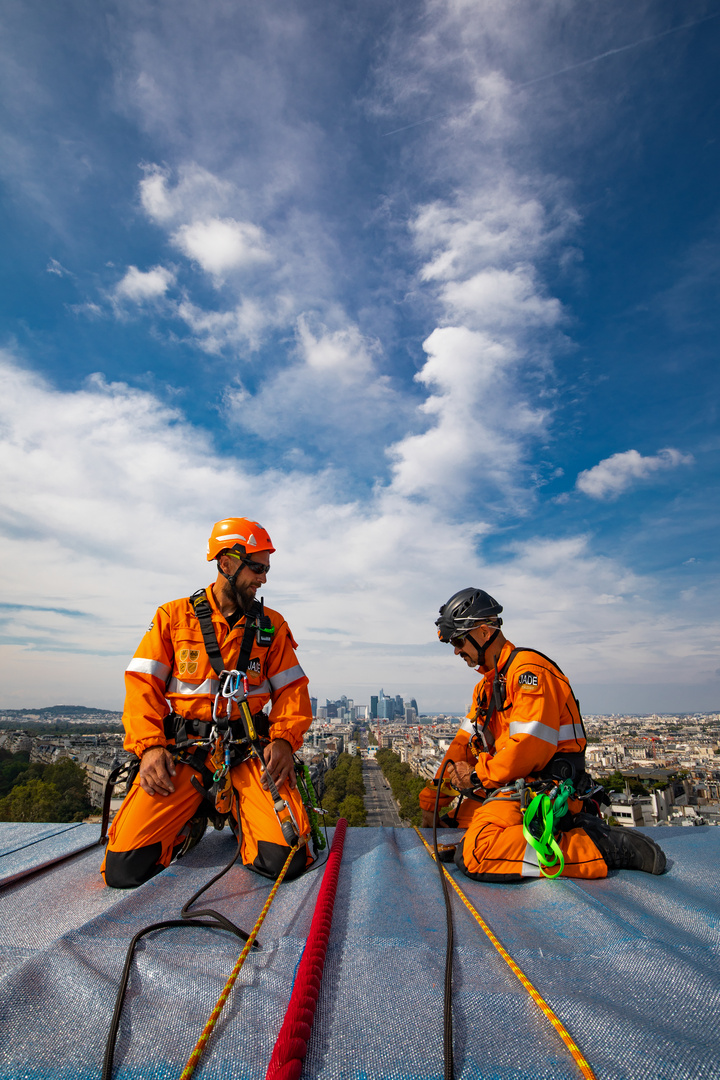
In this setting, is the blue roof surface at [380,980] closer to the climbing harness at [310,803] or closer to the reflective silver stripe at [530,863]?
the reflective silver stripe at [530,863]

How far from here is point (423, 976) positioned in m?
1.82

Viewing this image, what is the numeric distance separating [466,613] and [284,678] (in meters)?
1.63

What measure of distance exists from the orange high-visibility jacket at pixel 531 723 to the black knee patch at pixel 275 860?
1389 mm

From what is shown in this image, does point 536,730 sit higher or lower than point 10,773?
higher

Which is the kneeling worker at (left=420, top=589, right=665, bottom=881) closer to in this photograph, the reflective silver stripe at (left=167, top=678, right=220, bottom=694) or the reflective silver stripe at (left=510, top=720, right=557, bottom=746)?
the reflective silver stripe at (left=510, top=720, right=557, bottom=746)

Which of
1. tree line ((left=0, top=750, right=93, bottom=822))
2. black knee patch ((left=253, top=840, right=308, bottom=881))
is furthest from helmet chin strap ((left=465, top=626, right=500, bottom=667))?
tree line ((left=0, top=750, right=93, bottom=822))

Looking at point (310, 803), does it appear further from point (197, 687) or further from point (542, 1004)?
point (542, 1004)

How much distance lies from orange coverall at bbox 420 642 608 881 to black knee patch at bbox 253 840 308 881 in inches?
42.9

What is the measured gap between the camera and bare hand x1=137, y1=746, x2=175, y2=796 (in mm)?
3117

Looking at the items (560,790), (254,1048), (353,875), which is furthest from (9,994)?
(560,790)

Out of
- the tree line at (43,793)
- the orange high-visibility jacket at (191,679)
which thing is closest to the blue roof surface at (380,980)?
the orange high-visibility jacket at (191,679)

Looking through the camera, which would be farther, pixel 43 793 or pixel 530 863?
pixel 43 793

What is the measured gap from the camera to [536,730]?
10.8 ft

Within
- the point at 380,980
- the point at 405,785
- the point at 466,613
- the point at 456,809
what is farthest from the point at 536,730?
the point at 405,785
